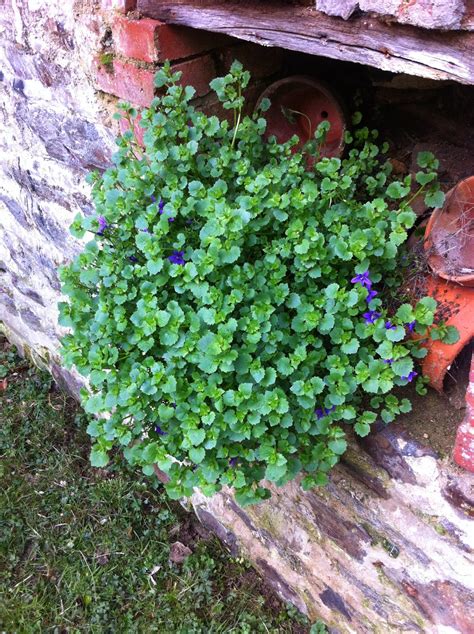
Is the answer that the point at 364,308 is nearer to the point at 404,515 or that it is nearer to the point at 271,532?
the point at 404,515

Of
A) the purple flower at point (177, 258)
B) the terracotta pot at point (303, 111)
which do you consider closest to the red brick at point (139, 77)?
the terracotta pot at point (303, 111)

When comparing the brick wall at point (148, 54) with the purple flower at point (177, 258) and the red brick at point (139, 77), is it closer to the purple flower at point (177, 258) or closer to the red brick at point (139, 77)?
the red brick at point (139, 77)

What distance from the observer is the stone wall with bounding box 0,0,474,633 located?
5.23 ft

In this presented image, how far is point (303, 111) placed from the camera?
6.45 ft

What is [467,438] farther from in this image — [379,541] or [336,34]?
[336,34]

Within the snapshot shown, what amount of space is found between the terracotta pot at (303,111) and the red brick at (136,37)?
439mm

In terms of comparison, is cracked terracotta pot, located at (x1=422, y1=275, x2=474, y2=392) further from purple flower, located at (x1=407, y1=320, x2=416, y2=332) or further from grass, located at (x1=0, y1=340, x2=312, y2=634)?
grass, located at (x1=0, y1=340, x2=312, y2=634)

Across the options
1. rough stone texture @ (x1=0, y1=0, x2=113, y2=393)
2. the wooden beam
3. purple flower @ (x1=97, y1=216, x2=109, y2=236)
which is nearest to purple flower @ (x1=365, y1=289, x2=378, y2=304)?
the wooden beam

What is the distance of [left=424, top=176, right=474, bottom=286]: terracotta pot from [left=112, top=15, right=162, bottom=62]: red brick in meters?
0.91

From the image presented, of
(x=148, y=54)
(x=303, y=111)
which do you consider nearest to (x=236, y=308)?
(x=148, y=54)

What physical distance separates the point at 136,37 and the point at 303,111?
2.08 ft

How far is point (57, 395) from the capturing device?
3195 millimetres

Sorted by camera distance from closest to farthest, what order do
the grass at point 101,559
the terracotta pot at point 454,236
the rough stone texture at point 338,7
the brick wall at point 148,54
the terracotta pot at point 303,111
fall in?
1. the rough stone texture at point 338,7
2. the terracotta pot at point 454,236
3. the brick wall at point 148,54
4. the terracotta pot at point 303,111
5. the grass at point 101,559

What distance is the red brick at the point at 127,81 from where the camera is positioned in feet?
5.41
